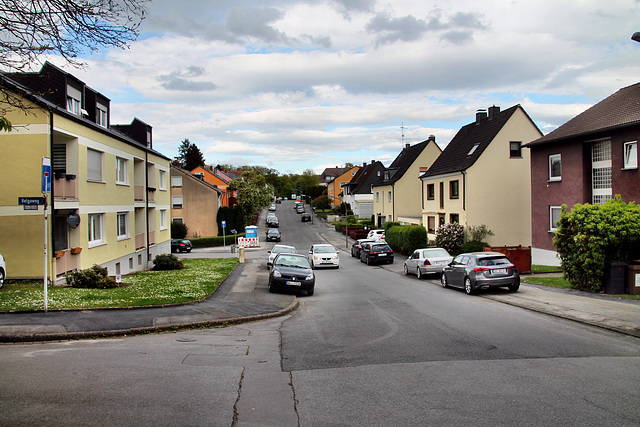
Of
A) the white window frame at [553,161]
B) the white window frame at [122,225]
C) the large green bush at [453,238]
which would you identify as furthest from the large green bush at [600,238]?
the white window frame at [122,225]

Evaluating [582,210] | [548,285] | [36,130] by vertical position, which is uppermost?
[36,130]

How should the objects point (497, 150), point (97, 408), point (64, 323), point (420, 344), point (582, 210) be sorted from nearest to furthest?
point (97, 408) < point (420, 344) < point (64, 323) < point (582, 210) < point (497, 150)

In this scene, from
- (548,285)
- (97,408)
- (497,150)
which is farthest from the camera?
(497,150)

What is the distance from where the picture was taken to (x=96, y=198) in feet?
66.2

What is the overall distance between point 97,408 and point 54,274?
12.2 metres

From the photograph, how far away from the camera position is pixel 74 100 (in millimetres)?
20984

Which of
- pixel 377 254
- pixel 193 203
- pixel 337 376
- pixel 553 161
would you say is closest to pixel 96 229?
pixel 337 376

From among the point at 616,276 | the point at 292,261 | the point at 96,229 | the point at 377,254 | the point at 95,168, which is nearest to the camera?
the point at 616,276

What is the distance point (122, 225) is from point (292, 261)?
1002cm

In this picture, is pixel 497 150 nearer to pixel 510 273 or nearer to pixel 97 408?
pixel 510 273

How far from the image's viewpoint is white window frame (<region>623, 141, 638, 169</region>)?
21953 millimetres

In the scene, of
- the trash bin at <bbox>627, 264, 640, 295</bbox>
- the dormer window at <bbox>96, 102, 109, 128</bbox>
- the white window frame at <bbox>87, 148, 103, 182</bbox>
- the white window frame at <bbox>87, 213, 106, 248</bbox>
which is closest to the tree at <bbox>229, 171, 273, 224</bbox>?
the dormer window at <bbox>96, 102, 109, 128</bbox>

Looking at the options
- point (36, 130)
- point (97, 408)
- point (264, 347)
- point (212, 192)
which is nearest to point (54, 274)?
point (36, 130)

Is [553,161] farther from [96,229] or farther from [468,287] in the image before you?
[96,229]
